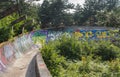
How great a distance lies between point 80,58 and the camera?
24844mm

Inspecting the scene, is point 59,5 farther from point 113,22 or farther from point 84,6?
point 113,22

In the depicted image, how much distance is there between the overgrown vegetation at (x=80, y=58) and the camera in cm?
1667

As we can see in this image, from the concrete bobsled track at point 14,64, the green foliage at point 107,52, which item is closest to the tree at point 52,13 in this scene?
the green foliage at point 107,52

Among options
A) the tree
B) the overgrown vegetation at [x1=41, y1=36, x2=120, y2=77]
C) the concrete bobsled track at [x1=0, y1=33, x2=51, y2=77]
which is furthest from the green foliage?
the tree

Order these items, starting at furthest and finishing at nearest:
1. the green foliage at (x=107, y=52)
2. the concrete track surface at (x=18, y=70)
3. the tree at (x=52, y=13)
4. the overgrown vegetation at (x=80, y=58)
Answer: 1. the tree at (x=52, y=13)
2. the green foliage at (x=107, y=52)
3. the overgrown vegetation at (x=80, y=58)
4. the concrete track surface at (x=18, y=70)

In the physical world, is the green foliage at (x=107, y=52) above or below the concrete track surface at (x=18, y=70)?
below

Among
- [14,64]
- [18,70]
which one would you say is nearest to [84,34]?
[14,64]

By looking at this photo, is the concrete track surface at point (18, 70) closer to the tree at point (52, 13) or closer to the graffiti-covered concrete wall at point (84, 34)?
the graffiti-covered concrete wall at point (84, 34)

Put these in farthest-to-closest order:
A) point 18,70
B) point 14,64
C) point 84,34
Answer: point 84,34, point 14,64, point 18,70

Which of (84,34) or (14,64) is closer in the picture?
(14,64)

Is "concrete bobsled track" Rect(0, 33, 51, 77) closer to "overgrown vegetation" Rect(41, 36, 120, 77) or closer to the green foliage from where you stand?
"overgrown vegetation" Rect(41, 36, 120, 77)

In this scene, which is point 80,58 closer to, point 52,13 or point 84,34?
point 84,34

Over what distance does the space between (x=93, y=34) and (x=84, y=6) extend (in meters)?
38.2

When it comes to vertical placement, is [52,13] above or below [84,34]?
above
